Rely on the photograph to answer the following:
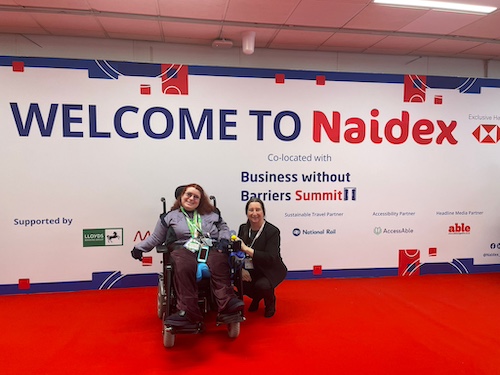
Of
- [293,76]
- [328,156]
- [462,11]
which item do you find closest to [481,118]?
[462,11]

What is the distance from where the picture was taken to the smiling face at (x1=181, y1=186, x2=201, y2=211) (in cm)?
307

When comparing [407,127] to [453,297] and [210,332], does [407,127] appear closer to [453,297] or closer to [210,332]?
[453,297]

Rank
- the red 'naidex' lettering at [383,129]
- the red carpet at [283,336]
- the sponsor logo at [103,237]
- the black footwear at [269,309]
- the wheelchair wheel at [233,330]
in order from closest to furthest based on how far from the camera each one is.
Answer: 1. the red carpet at [283,336]
2. the wheelchair wheel at [233,330]
3. the black footwear at [269,309]
4. the sponsor logo at [103,237]
5. the red 'naidex' lettering at [383,129]

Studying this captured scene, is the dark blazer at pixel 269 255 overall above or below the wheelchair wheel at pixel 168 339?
above

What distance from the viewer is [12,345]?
2605 millimetres

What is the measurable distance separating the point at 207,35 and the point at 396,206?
117 inches

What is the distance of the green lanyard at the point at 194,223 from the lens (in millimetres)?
2993

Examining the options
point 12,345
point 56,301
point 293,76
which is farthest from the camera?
point 293,76

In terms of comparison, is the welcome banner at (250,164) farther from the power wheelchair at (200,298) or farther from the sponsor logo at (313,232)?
the power wheelchair at (200,298)

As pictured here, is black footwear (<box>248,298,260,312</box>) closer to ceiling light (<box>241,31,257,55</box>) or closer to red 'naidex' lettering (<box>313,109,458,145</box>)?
red 'naidex' lettering (<box>313,109,458,145</box>)

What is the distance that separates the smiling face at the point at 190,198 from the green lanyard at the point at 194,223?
56 millimetres

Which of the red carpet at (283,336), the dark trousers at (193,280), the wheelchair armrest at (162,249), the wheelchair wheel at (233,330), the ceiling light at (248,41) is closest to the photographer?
the red carpet at (283,336)

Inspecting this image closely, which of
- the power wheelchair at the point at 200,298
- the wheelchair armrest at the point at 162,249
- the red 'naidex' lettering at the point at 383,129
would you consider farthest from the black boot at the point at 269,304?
the red 'naidex' lettering at the point at 383,129

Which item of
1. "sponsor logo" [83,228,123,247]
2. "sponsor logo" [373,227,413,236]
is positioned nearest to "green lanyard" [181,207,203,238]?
"sponsor logo" [83,228,123,247]
